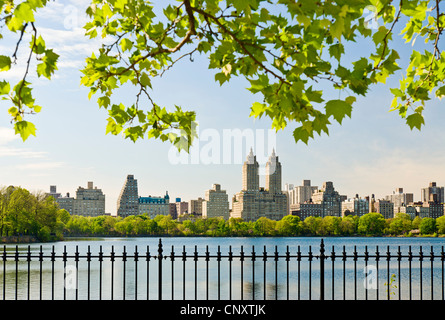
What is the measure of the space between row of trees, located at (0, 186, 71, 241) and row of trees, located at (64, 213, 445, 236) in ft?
175

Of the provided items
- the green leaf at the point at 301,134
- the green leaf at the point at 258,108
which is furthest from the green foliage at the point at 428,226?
the green leaf at the point at 301,134

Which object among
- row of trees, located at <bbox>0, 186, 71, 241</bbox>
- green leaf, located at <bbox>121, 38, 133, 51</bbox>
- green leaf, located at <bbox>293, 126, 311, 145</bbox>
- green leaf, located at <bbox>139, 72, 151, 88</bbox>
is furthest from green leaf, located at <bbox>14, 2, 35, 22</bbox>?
row of trees, located at <bbox>0, 186, 71, 241</bbox>

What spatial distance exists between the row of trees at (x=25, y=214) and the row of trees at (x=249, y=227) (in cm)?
5338

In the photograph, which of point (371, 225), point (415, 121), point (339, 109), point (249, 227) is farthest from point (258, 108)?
point (371, 225)

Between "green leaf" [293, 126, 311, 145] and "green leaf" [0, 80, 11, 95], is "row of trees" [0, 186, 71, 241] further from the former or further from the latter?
"green leaf" [293, 126, 311, 145]

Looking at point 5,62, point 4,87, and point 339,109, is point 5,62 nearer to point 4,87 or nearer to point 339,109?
point 4,87

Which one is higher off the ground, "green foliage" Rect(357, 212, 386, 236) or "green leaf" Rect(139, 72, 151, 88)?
"green leaf" Rect(139, 72, 151, 88)

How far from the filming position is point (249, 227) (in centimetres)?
14050

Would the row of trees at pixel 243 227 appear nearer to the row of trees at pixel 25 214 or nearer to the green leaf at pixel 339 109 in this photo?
the row of trees at pixel 25 214

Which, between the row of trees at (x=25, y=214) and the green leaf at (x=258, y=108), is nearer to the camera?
the green leaf at (x=258, y=108)

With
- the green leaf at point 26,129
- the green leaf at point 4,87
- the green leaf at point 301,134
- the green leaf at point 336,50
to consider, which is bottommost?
the green leaf at point 301,134

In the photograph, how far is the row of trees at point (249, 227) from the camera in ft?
429

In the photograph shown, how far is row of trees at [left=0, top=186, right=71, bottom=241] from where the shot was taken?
207 feet
